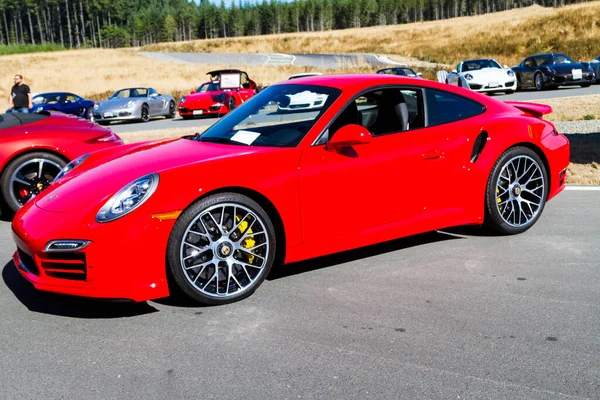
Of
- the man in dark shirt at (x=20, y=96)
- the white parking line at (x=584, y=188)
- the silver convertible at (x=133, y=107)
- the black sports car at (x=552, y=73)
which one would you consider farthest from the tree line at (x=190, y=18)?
the white parking line at (x=584, y=188)

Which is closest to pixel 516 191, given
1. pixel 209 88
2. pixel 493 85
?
pixel 493 85

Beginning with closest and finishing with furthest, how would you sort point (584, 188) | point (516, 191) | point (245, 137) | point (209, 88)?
point (245, 137) < point (516, 191) < point (584, 188) < point (209, 88)

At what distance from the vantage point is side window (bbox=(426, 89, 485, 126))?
5410mm

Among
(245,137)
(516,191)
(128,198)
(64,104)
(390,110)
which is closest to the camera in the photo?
(128,198)

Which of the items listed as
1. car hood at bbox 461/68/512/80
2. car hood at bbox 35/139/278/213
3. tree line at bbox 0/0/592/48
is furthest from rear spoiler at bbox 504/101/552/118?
tree line at bbox 0/0/592/48

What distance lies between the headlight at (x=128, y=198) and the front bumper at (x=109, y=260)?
68mm

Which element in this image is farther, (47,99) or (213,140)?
(47,99)

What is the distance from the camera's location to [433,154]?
521cm

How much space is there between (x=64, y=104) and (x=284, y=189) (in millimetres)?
22311

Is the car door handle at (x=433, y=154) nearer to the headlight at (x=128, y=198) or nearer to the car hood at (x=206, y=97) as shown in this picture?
the headlight at (x=128, y=198)

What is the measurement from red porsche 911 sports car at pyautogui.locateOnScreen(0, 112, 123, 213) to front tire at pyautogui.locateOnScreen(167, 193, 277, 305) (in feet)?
12.1

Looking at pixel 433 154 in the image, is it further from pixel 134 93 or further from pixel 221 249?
pixel 134 93

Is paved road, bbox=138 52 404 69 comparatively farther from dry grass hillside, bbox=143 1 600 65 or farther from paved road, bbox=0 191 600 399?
paved road, bbox=0 191 600 399

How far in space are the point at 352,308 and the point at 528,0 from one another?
170854 millimetres
